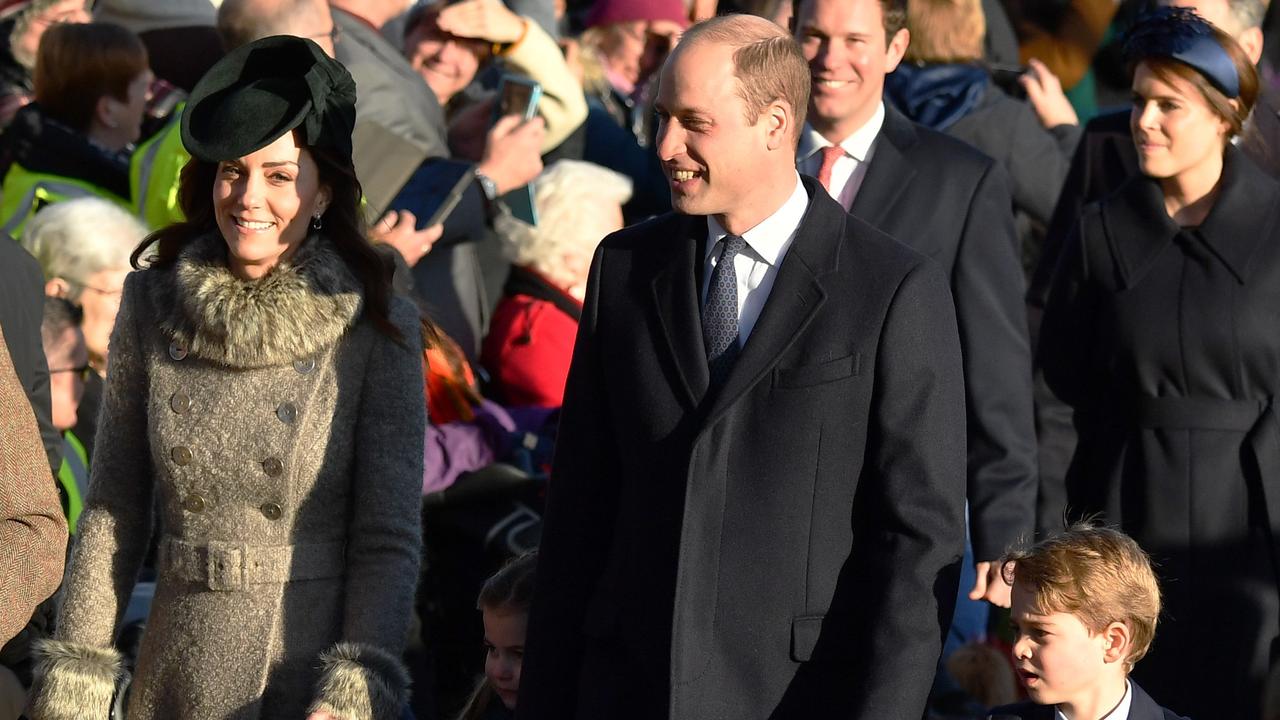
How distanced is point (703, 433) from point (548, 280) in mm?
3775

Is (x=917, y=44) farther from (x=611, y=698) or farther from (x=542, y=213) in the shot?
(x=611, y=698)

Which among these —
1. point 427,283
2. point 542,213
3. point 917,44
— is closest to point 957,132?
point 917,44

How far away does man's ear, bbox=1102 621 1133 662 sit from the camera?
14.1ft

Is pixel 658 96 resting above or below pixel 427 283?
above

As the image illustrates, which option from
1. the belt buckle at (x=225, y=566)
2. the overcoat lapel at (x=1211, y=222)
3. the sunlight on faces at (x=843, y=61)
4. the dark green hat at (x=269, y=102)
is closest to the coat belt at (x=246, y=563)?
the belt buckle at (x=225, y=566)

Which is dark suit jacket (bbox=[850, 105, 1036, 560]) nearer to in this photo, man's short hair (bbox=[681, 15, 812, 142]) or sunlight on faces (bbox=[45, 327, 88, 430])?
man's short hair (bbox=[681, 15, 812, 142])

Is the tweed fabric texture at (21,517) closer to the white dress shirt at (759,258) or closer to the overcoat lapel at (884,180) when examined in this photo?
the white dress shirt at (759,258)

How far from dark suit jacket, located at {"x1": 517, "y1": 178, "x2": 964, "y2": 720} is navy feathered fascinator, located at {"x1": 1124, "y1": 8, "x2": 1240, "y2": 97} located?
6.56 feet

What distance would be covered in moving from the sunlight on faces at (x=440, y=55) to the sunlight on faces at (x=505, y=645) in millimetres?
3602

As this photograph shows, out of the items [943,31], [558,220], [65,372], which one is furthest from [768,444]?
[943,31]

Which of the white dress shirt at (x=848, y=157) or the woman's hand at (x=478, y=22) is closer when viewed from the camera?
the white dress shirt at (x=848, y=157)

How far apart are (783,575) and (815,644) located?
0.14m

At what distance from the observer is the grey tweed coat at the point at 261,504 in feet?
13.7

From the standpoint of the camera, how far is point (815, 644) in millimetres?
3660
